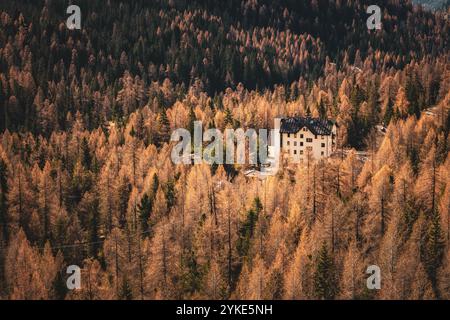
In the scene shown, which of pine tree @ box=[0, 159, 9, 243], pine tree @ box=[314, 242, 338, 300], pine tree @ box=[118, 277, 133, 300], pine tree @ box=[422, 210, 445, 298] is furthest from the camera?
pine tree @ box=[0, 159, 9, 243]

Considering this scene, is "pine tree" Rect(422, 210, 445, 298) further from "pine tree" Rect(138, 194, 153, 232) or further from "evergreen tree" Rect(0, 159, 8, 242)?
"evergreen tree" Rect(0, 159, 8, 242)

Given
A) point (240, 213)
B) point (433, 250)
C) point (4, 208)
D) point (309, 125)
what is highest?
point (309, 125)

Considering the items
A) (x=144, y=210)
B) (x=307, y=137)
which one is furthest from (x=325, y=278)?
(x=307, y=137)

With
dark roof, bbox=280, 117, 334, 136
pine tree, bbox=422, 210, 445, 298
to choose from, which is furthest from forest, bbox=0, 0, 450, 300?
dark roof, bbox=280, 117, 334, 136

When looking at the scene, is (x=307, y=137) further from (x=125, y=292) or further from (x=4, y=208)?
(x=4, y=208)

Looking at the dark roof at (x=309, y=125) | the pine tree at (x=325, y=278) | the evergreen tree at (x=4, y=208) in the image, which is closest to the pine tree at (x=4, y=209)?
the evergreen tree at (x=4, y=208)
